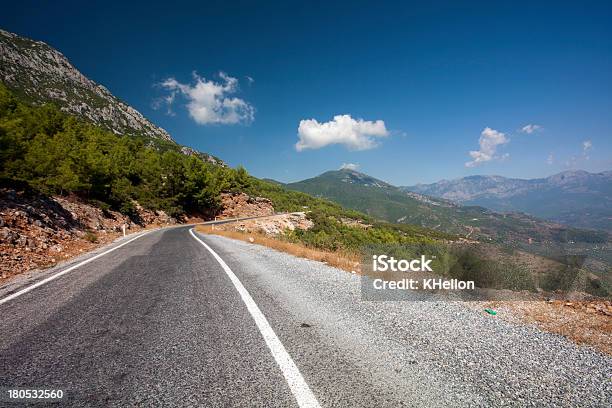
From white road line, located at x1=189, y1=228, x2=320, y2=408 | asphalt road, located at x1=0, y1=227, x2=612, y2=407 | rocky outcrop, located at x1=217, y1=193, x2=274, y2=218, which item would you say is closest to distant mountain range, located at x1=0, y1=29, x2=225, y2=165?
rocky outcrop, located at x1=217, y1=193, x2=274, y2=218

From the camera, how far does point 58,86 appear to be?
101750mm

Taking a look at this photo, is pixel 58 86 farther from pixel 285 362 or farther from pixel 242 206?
pixel 285 362

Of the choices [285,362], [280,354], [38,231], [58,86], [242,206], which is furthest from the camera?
[58,86]

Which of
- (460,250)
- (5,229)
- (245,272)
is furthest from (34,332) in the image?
(5,229)

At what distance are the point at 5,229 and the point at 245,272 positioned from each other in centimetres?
987

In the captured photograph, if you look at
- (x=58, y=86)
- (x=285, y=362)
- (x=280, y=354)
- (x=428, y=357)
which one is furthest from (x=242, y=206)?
(x=58, y=86)

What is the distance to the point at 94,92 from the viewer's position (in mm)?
121062

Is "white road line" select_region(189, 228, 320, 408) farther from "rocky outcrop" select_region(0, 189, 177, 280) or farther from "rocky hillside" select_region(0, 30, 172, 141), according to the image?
"rocky hillside" select_region(0, 30, 172, 141)

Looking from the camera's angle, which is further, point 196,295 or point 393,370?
point 196,295

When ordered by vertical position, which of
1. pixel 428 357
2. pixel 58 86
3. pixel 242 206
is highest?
pixel 58 86

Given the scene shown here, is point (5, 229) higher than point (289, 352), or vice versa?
point (5, 229)

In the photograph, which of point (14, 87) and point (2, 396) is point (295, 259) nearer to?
point (2, 396)

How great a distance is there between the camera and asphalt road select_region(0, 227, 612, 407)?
2347 millimetres

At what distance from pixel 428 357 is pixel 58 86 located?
138026 mm
